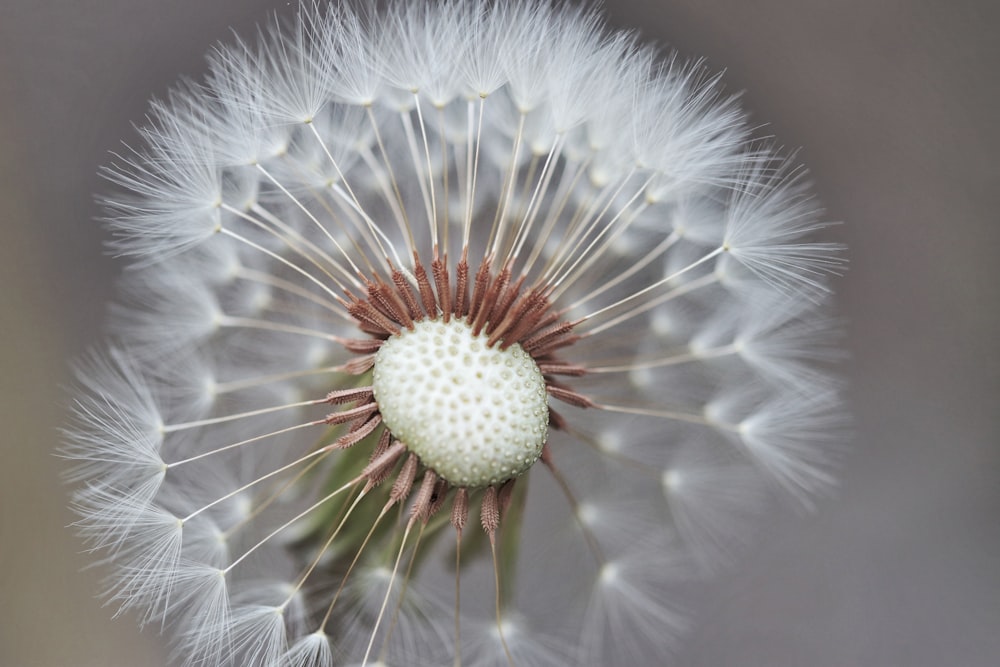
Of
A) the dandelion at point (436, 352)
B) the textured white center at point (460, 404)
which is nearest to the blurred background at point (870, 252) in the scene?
the dandelion at point (436, 352)

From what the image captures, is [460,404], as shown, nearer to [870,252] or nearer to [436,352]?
[436,352]

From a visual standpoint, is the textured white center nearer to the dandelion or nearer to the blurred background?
the dandelion

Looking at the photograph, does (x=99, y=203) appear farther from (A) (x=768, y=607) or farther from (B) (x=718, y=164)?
(A) (x=768, y=607)

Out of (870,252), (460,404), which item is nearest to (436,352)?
(460,404)

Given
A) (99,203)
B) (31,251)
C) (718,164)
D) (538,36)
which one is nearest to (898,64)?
(718,164)

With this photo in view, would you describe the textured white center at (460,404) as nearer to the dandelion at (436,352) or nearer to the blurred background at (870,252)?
the dandelion at (436,352)

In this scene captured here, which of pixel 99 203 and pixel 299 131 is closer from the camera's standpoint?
pixel 299 131

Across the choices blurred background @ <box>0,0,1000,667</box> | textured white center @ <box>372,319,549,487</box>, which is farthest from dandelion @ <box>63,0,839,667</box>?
blurred background @ <box>0,0,1000,667</box>
